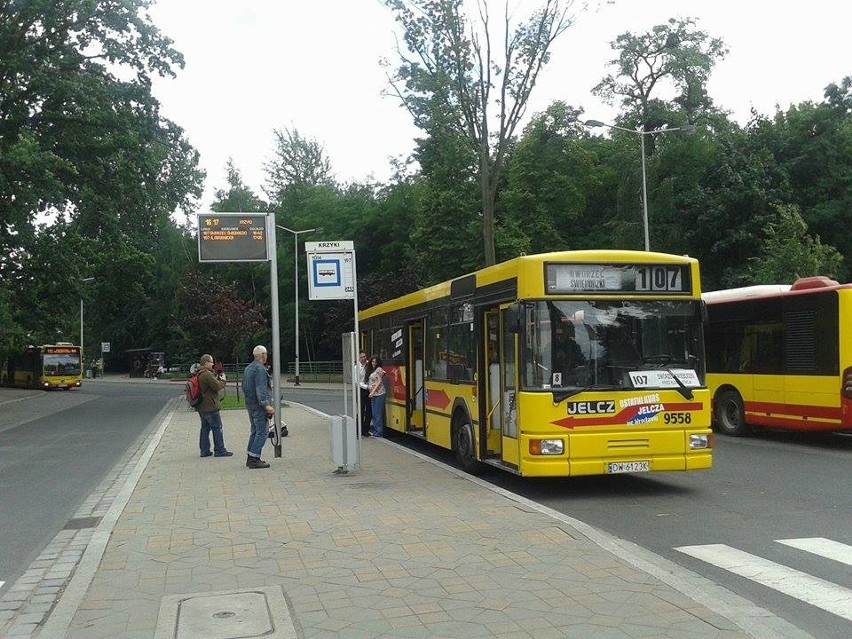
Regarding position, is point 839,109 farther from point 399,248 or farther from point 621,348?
point 621,348

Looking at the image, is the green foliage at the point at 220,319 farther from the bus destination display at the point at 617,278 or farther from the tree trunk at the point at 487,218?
the bus destination display at the point at 617,278

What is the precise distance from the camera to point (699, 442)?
10406 millimetres

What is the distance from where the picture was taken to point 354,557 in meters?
7.13

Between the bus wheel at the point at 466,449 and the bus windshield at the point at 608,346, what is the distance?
91.4 inches

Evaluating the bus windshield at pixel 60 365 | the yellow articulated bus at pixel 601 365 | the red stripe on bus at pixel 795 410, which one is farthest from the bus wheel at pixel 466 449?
the bus windshield at pixel 60 365

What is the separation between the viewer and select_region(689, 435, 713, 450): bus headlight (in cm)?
1038

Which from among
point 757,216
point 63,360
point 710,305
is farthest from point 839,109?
point 63,360

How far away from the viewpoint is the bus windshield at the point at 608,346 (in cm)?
1012

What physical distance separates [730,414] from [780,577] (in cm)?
1182

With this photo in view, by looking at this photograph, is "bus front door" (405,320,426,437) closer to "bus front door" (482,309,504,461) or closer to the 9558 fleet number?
"bus front door" (482,309,504,461)

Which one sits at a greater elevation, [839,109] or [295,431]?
[839,109]

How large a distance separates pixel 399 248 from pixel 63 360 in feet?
71.6

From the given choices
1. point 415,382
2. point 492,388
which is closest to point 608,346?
point 492,388

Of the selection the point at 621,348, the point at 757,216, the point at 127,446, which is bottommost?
the point at 127,446
